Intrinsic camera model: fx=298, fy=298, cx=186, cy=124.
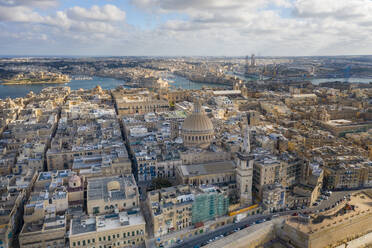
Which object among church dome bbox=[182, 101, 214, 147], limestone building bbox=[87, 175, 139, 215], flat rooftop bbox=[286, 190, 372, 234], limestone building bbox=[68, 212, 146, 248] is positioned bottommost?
flat rooftop bbox=[286, 190, 372, 234]

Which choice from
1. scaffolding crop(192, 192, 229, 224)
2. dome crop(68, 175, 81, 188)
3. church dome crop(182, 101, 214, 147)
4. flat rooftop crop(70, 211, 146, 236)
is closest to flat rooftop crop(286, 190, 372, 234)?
scaffolding crop(192, 192, 229, 224)

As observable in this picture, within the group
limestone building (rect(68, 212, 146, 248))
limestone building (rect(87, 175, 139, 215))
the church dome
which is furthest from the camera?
the church dome

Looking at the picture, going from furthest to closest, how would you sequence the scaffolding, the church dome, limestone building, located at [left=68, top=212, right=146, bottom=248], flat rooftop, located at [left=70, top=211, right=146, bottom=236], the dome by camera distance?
1. the church dome
2. the dome
3. the scaffolding
4. flat rooftop, located at [left=70, top=211, right=146, bottom=236]
5. limestone building, located at [left=68, top=212, right=146, bottom=248]

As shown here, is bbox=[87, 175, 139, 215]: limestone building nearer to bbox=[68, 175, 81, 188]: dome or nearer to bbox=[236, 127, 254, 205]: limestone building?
bbox=[68, 175, 81, 188]: dome

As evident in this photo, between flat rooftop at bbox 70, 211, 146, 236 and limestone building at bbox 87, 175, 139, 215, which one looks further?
limestone building at bbox 87, 175, 139, 215

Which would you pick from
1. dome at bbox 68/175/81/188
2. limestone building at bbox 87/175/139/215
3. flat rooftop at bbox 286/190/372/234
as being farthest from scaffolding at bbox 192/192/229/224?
dome at bbox 68/175/81/188

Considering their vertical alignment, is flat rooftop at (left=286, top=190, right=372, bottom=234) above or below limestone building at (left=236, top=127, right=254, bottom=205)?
below

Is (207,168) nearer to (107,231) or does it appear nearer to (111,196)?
(111,196)

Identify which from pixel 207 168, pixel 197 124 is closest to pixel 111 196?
pixel 207 168

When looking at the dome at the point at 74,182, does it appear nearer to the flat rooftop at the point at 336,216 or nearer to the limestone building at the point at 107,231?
the limestone building at the point at 107,231

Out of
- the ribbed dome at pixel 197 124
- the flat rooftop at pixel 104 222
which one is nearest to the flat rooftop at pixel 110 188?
the flat rooftop at pixel 104 222
